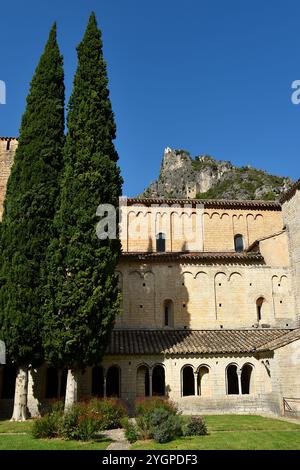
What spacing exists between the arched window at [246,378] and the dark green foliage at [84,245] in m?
9.87

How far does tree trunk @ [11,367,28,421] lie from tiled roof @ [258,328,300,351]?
1278 cm

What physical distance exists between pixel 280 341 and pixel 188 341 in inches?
214

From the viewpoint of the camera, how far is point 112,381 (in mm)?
24406

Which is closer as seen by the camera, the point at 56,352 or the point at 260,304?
the point at 56,352

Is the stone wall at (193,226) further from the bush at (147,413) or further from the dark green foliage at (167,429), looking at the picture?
the dark green foliage at (167,429)

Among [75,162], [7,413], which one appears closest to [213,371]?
[7,413]

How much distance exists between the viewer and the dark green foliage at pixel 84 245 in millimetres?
19281

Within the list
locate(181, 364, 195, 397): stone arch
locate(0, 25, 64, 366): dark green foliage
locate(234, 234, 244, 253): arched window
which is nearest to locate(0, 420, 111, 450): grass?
locate(0, 25, 64, 366): dark green foliage

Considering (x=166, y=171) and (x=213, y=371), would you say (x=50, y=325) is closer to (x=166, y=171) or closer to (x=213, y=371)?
(x=213, y=371)

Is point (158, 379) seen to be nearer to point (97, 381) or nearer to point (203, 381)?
point (203, 381)

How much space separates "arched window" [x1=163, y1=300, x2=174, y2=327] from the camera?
90.0 ft

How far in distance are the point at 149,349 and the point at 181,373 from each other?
89.3 inches

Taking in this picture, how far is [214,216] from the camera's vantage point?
33312mm

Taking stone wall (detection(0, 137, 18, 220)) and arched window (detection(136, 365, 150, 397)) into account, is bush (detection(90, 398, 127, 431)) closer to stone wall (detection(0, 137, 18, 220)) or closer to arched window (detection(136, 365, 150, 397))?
arched window (detection(136, 365, 150, 397))
